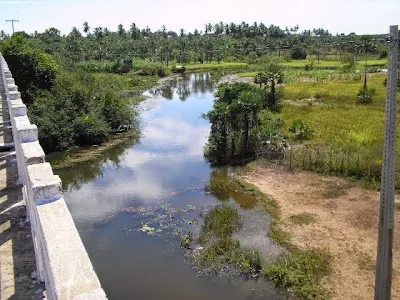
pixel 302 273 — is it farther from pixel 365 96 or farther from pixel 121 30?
pixel 121 30

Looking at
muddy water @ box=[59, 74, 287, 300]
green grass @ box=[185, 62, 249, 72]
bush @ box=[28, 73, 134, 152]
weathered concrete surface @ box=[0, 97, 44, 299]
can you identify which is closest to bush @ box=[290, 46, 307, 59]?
green grass @ box=[185, 62, 249, 72]

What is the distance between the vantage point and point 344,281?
1152cm

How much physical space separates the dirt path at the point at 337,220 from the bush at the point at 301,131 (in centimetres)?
455

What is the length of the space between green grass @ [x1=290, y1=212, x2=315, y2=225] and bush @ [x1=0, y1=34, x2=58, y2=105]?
1834 cm

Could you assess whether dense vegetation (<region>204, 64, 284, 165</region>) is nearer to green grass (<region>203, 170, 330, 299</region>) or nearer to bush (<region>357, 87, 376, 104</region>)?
green grass (<region>203, 170, 330, 299</region>)

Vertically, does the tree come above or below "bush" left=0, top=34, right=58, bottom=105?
above

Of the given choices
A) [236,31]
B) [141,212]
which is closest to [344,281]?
[141,212]

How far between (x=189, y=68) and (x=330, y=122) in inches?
1674

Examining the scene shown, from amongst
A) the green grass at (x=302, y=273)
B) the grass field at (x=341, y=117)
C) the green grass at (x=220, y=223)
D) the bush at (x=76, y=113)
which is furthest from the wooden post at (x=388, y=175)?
the bush at (x=76, y=113)

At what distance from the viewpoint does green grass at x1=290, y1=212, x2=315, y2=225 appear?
49.6ft

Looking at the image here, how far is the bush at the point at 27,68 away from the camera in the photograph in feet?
84.3

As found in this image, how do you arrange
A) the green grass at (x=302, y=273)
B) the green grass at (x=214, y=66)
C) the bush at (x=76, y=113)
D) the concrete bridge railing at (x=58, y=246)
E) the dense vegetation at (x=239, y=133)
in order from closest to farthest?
the concrete bridge railing at (x=58, y=246), the green grass at (x=302, y=273), the dense vegetation at (x=239, y=133), the bush at (x=76, y=113), the green grass at (x=214, y=66)

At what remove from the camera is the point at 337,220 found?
1505 centimetres

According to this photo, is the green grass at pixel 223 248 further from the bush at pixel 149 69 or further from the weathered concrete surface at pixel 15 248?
the bush at pixel 149 69
